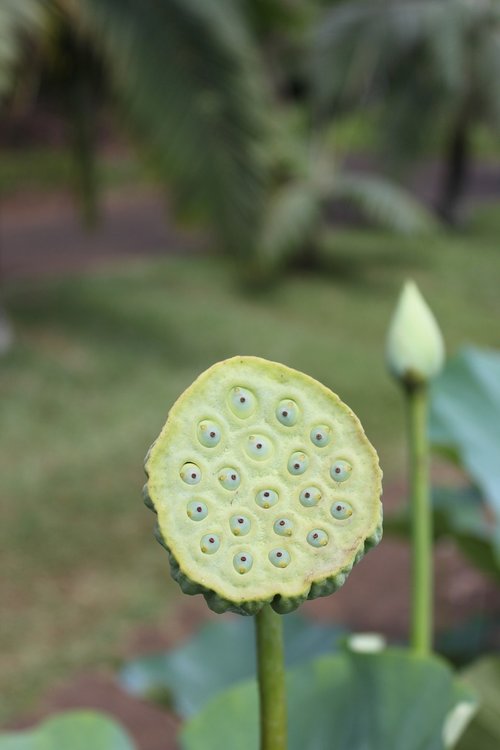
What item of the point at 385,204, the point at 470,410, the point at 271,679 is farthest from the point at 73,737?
the point at 385,204

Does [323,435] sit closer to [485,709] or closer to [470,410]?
[485,709]

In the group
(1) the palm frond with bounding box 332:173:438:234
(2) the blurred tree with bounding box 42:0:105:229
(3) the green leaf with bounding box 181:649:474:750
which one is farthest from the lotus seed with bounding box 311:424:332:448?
(1) the palm frond with bounding box 332:173:438:234

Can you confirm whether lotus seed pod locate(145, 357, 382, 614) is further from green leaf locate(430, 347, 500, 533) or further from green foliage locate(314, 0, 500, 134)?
green foliage locate(314, 0, 500, 134)

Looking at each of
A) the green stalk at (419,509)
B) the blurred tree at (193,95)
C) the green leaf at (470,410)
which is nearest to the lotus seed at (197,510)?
the green stalk at (419,509)

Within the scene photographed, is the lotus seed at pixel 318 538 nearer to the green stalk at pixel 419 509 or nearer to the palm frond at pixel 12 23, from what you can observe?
the green stalk at pixel 419 509

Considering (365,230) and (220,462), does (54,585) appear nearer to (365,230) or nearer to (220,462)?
(220,462)

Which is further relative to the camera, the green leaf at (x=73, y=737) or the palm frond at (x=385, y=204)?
the palm frond at (x=385, y=204)

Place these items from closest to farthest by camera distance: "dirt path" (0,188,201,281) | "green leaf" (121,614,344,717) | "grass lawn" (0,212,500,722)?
"green leaf" (121,614,344,717)
"grass lawn" (0,212,500,722)
"dirt path" (0,188,201,281)
